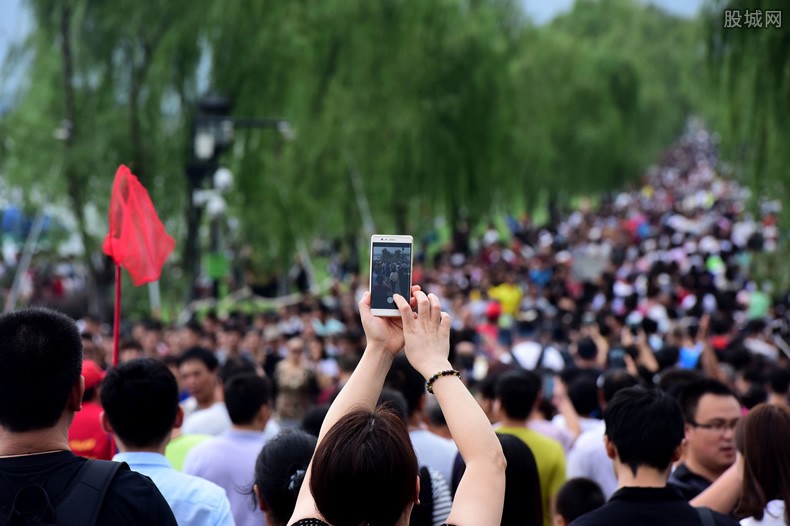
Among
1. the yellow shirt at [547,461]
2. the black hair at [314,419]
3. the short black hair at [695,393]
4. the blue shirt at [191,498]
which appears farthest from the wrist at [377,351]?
the yellow shirt at [547,461]

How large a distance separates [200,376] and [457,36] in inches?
846

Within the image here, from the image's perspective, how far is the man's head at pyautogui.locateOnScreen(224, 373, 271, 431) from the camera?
5418 mm

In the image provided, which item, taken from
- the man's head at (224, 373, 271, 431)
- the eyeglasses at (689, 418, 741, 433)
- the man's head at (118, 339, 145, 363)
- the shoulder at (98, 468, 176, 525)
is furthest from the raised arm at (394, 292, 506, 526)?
the man's head at (118, 339, 145, 363)

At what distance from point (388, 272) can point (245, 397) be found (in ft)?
8.30

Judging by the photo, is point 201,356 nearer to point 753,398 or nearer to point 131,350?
point 131,350

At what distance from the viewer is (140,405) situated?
3.99m

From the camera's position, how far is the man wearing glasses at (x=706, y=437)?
5.02m

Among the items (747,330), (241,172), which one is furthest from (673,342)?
(241,172)

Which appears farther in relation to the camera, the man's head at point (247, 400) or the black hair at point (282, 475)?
the man's head at point (247, 400)

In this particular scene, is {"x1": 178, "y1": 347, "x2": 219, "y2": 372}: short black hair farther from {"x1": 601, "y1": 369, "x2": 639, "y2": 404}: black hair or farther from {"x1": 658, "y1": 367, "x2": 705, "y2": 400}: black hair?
{"x1": 658, "y1": 367, "x2": 705, "y2": 400}: black hair

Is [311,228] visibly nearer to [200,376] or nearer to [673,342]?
[673,342]

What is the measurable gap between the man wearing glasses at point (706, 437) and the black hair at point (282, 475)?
1793 mm

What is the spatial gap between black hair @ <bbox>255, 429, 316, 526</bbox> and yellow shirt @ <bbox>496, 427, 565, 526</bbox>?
1.79 meters

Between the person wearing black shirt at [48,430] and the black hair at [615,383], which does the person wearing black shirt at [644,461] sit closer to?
the person wearing black shirt at [48,430]
